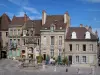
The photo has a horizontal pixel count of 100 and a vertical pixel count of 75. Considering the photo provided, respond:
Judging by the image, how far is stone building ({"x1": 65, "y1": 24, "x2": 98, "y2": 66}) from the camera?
170ft

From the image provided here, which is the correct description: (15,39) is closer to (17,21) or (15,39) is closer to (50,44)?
(17,21)

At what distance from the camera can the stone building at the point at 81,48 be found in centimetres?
5178

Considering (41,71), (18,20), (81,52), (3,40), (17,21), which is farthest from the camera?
(3,40)

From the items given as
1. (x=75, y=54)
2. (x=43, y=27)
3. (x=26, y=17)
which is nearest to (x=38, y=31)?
(x=43, y=27)

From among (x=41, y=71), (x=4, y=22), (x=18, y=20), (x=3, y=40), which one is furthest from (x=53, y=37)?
(x=41, y=71)

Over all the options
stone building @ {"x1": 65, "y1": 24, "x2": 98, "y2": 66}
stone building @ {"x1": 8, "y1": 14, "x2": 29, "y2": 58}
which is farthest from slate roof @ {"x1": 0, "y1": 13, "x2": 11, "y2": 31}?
stone building @ {"x1": 65, "y1": 24, "x2": 98, "y2": 66}

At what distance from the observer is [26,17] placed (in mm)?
60594

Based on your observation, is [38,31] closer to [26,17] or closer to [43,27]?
[43,27]

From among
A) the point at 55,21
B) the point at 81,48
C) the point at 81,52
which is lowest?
the point at 81,52

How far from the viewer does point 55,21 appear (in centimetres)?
5662

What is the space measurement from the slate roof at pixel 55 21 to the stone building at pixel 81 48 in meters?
3.13

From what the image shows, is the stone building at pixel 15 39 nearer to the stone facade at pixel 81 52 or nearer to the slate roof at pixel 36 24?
the slate roof at pixel 36 24

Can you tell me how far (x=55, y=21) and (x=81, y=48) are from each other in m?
8.88

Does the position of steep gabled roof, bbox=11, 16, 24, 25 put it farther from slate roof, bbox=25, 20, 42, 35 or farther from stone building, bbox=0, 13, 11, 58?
stone building, bbox=0, 13, 11, 58
